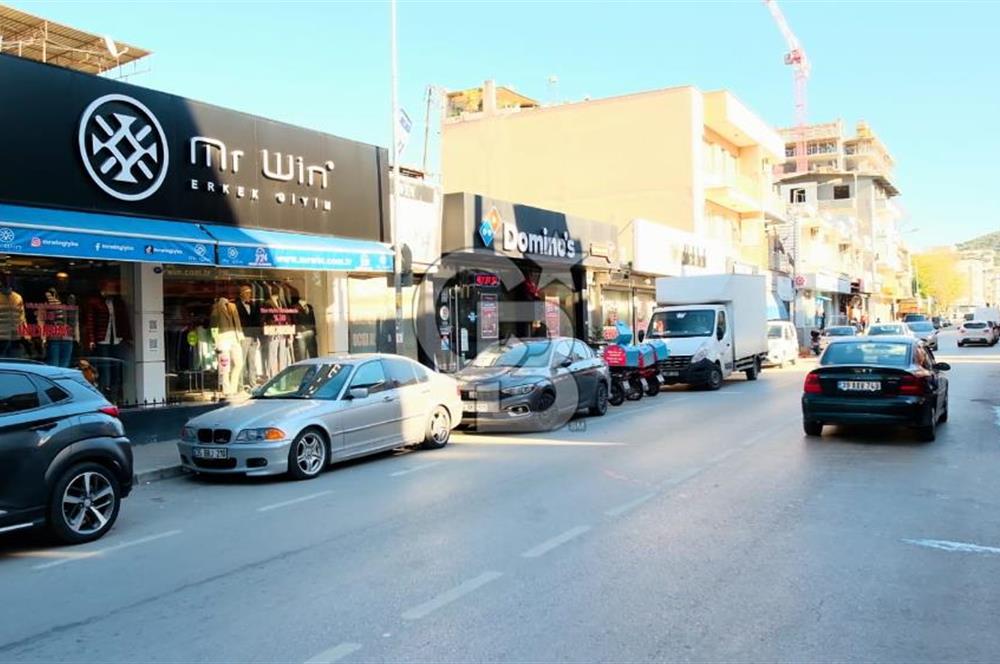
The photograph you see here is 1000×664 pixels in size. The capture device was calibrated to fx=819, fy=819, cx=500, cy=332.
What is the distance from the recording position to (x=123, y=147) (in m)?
12.9

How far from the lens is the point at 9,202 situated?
11.4 metres

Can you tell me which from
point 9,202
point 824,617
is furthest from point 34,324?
point 824,617

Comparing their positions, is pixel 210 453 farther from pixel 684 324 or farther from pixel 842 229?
pixel 842 229

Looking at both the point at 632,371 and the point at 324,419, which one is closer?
the point at 324,419

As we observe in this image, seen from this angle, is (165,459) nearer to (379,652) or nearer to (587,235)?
(379,652)

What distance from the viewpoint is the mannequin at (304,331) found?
17000 millimetres

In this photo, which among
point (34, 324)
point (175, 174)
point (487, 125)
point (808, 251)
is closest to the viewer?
point (34, 324)

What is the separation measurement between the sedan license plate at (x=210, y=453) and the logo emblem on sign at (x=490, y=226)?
1228 centimetres

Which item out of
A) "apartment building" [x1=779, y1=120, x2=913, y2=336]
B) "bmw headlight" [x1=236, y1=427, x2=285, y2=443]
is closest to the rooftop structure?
"bmw headlight" [x1=236, y1=427, x2=285, y2=443]

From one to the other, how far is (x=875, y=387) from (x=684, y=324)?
10882 millimetres

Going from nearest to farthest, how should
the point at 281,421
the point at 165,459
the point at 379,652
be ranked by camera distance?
the point at 379,652 < the point at 281,421 < the point at 165,459

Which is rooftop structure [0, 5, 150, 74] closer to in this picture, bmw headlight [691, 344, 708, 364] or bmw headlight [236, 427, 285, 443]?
bmw headlight [691, 344, 708, 364]

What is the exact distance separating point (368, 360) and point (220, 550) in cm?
515

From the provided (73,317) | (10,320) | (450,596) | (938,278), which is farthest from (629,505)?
(938,278)
